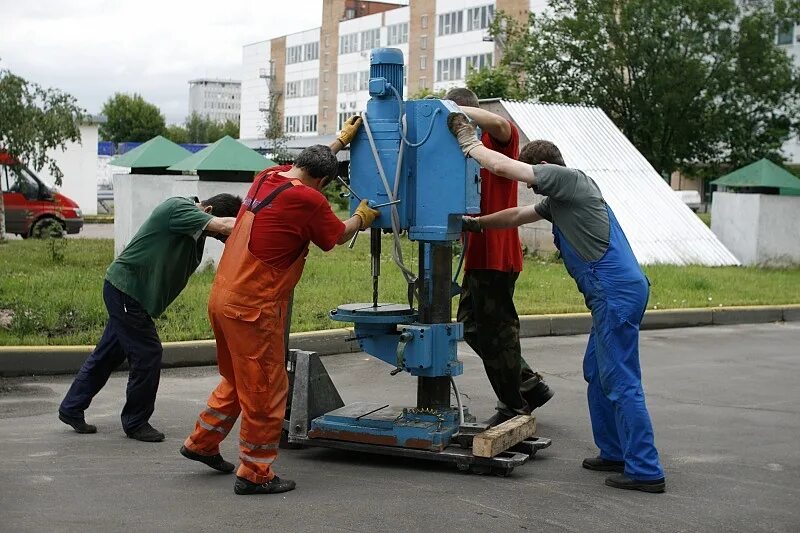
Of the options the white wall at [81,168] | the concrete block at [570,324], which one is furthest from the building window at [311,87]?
the concrete block at [570,324]

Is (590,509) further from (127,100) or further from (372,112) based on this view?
(127,100)

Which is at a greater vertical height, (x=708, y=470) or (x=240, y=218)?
(x=240, y=218)

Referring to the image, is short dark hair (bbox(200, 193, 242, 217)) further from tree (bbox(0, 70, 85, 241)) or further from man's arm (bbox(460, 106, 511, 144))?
tree (bbox(0, 70, 85, 241))

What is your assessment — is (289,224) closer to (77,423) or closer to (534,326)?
(77,423)

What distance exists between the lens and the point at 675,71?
29562mm

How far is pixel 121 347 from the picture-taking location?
6664 mm

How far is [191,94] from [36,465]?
18258 cm

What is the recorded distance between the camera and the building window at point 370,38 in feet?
271

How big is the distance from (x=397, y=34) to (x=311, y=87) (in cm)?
1427

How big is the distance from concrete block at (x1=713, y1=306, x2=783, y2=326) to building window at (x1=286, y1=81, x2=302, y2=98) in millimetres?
82995

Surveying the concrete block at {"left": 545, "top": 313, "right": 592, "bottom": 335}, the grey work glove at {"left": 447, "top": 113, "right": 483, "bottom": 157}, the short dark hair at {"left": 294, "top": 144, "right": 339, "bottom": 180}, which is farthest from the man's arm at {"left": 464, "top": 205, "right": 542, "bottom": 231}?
the concrete block at {"left": 545, "top": 313, "right": 592, "bottom": 335}

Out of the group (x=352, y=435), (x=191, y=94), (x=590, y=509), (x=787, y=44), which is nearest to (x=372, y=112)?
(x=352, y=435)

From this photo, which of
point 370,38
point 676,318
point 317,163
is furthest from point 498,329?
point 370,38

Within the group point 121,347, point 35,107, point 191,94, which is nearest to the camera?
point 121,347
